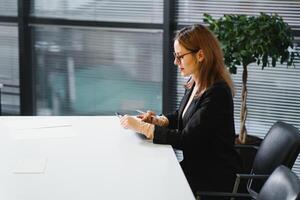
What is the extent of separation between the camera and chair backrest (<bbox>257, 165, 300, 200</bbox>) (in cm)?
142

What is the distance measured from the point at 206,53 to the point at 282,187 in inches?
36.3

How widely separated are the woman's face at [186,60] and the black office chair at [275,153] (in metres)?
0.52

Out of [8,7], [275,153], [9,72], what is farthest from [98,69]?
[275,153]

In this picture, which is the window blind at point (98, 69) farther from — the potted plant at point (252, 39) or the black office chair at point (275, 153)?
the black office chair at point (275, 153)

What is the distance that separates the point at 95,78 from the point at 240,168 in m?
1.87

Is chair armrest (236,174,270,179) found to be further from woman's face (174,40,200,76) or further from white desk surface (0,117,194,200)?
woman's face (174,40,200,76)

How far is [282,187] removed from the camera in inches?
58.7

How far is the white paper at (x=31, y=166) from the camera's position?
1.76m

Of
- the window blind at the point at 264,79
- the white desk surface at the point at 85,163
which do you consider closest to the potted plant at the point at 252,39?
the window blind at the point at 264,79

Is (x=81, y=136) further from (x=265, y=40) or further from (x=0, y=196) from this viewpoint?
(x=265, y=40)

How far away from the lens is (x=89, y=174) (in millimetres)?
1735

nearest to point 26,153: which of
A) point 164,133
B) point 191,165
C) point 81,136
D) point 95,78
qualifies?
point 81,136

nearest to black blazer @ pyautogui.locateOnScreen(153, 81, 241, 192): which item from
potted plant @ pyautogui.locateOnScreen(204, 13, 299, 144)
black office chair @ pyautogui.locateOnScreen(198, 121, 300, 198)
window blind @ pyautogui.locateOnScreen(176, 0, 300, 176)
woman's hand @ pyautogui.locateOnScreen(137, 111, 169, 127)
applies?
black office chair @ pyautogui.locateOnScreen(198, 121, 300, 198)

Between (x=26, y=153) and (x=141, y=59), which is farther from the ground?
(x=141, y=59)
